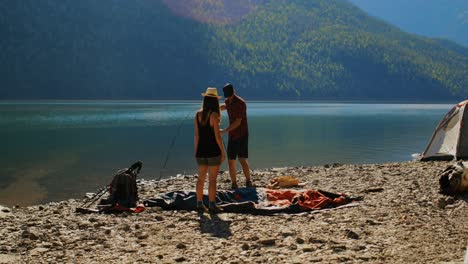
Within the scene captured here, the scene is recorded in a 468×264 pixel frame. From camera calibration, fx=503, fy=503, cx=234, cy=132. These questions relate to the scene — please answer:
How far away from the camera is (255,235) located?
21.0 feet

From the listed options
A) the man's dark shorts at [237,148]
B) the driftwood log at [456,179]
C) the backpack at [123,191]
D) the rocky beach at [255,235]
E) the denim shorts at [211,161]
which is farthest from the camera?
the man's dark shorts at [237,148]

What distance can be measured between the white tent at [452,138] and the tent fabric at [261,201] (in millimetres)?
6505

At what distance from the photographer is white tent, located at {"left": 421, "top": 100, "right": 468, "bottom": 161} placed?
44.0 ft

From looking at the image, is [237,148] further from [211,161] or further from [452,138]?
[452,138]

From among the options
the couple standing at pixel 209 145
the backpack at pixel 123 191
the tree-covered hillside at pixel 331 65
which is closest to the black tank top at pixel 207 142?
the couple standing at pixel 209 145

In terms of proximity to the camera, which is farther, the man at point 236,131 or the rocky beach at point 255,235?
the man at point 236,131

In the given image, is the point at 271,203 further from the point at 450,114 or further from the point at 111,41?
the point at 111,41

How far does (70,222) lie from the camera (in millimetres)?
7293

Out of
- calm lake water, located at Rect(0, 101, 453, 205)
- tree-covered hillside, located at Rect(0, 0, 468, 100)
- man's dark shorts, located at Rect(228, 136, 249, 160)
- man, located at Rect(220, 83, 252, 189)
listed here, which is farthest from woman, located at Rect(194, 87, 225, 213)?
tree-covered hillside, located at Rect(0, 0, 468, 100)

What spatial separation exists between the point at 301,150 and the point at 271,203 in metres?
18.3

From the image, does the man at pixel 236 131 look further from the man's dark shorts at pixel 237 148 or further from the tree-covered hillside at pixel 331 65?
the tree-covered hillside at pixel 331 65

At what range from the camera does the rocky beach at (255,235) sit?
18.4 ft

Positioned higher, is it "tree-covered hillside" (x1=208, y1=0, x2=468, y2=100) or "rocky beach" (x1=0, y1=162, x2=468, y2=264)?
"tree-covered hillside" (x1=208, y1=0, x2=468, y2=100)

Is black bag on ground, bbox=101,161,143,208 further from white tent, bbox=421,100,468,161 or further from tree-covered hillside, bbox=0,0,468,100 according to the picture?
tree-covered hillside, bbox=0,0,468,100
